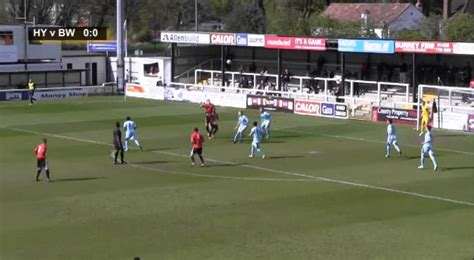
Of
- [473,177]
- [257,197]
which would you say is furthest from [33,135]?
[473,177]

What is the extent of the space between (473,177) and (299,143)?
10.9m

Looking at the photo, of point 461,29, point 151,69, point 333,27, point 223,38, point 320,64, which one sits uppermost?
point 333,27

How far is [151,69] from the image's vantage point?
70.4 m

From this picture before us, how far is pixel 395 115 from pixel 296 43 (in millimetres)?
12164

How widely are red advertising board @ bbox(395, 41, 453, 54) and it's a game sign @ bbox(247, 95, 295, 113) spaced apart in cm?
757

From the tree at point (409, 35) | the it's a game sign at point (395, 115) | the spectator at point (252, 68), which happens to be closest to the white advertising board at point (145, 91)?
the spectator at point (252, 68)

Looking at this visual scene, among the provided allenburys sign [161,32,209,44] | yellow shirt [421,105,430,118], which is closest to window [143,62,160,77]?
allenburys sign [161,32,209,44]

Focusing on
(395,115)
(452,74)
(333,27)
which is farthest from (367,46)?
(333,27)

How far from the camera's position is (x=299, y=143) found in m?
38.8

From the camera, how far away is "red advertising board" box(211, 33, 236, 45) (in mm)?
60531

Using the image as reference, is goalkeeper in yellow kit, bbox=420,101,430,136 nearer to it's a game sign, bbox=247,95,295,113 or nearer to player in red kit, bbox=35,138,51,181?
it's a game sign, bbox=247,95,295,113

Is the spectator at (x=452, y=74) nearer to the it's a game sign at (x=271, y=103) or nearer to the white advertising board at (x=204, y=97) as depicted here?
the it's a game sign at (x=271, y=103)

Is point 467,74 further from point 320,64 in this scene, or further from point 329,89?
point 320,64
